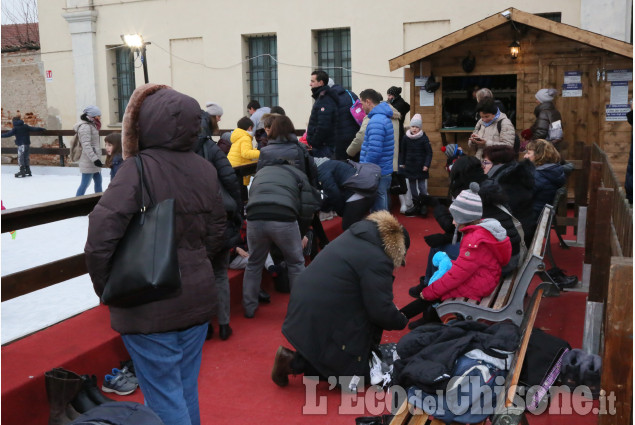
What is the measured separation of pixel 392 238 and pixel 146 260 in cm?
187

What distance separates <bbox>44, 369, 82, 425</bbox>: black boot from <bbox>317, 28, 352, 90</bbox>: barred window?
1451 centimetres

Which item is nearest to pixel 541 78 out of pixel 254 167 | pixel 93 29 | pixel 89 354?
pixel 254 167

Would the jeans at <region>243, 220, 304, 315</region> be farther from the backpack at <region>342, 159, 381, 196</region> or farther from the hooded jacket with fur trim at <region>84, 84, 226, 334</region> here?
the hooded jacket with fur trim at <region>84, 84, 226, 334</region>

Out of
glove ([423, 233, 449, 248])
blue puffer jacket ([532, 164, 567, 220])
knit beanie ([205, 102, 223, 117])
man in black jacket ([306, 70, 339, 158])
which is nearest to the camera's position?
glove ([423, 233, 449, 248])

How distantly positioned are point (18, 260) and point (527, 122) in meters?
7.31

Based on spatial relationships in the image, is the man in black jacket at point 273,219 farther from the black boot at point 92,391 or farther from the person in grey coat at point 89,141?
the person in grey coat at point 89,141

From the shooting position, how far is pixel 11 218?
4.32 metres

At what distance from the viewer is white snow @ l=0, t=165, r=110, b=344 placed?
6.48 metres

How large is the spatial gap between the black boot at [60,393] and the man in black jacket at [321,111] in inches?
211

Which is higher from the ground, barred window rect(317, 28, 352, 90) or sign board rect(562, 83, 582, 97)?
barred window rect(317, 28, 352, 90)

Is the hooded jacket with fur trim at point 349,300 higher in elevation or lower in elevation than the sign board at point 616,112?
lower

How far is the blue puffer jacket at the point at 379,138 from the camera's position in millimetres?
8352

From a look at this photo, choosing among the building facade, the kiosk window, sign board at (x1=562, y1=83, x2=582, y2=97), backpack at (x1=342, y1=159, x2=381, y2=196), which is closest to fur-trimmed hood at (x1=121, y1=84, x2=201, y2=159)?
backpack at (x1=342, y1=159, x2=381, y2=196)

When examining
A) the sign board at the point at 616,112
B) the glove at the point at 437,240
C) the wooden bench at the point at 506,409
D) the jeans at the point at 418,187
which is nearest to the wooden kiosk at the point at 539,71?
the sign board at the point at 616,112
